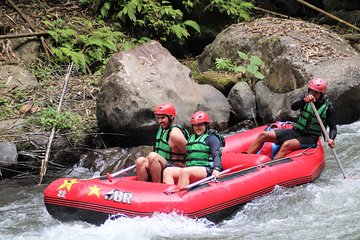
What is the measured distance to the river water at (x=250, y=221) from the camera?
6094mm

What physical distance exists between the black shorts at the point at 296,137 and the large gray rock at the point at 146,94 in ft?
6.33

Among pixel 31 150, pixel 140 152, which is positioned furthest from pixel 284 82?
pixel 31 150

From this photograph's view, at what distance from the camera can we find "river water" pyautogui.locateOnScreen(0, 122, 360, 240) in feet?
20.0

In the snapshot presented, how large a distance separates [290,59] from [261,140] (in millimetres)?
3202

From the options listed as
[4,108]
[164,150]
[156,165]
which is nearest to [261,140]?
[164,150]

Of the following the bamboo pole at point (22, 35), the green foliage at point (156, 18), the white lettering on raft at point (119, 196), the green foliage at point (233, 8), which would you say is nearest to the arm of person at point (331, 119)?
the white lettering on raft at point (119, 196)

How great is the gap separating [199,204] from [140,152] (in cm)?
273

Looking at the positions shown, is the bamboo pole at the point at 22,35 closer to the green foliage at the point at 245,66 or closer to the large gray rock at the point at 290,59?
the large gray rock at the point at 290,59

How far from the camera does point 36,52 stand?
39.6 feet

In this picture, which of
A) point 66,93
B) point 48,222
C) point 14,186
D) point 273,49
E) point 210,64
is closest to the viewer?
point 48,222

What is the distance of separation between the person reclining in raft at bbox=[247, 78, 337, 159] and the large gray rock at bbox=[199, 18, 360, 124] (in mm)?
2043

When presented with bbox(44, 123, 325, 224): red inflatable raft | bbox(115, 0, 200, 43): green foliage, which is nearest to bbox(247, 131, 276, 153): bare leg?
bbox(44, 123, 325, 224): red inflatable raft

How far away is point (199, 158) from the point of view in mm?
6840

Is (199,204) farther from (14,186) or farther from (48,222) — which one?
(14,186)
